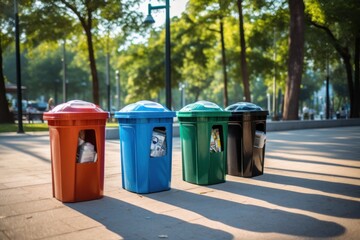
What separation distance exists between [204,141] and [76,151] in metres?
1.97

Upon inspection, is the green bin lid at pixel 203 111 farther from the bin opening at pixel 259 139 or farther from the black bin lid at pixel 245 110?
the bin opening at pixel 259 139

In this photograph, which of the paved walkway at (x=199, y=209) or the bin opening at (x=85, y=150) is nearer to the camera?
the paved walkway at (x=199, y=209)

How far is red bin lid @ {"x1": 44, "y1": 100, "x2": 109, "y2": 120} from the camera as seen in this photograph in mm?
4738

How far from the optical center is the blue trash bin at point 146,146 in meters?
5.18

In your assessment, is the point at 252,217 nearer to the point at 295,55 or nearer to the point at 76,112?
the point at 76,112

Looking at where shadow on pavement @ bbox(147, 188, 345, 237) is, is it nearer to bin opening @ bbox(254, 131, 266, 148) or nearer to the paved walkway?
the paved walkway

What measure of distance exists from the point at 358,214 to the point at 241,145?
2.40 metres

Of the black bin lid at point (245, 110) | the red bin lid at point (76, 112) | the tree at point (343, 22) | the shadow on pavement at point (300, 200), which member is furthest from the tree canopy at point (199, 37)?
the red bin lid at point (76, 112)

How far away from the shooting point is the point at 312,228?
12.6ft

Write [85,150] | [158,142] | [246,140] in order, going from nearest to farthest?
[85,150]
[158,142]
[246,140]

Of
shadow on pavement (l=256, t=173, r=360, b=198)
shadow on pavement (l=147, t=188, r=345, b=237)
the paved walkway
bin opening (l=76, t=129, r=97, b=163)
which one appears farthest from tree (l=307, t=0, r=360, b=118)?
bin opening (l=76, t=129, r=97, b=163)

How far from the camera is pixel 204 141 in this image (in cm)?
573

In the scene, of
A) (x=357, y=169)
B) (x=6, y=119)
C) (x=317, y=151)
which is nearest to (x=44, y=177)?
(x=357, y=169)

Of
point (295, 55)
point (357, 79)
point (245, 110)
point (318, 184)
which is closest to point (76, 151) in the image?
point (245, 110)
